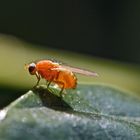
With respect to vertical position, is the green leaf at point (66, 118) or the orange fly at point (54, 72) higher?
the orange fly at point (54, 72)

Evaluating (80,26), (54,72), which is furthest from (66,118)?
(80,26)

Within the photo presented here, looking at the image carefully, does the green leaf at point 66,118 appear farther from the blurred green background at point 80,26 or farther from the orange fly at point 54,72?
the blurred green background at point 80,26

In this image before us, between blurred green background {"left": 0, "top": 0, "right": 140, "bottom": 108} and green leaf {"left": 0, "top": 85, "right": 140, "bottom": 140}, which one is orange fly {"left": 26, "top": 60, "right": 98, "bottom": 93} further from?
blurred green background {"left": 0, "top": 0, "right": 140, "bottom": 108}

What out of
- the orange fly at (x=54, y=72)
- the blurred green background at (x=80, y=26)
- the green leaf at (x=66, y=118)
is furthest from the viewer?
the blurred green background at (x=80, y=26)

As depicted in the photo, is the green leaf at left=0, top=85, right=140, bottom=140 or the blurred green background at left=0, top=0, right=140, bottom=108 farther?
the blurred green background at left=0, top=0, right=140, bottom=108

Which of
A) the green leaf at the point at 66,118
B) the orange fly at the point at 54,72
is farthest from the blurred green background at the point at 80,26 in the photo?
the green leaf at the point at 66,118

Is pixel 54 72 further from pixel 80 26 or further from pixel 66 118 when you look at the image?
pixel 80 26

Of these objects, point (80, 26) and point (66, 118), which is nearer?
point (66, 118)

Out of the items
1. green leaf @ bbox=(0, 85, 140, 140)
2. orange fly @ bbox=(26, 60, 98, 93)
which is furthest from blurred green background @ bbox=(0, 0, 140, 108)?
green leaf @ bbox=(0, 85, 140, 140)

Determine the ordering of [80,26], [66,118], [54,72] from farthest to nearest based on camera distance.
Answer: [80,26] < [54,72] < [66,118]
